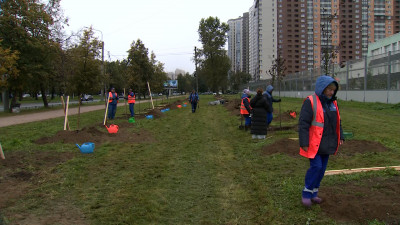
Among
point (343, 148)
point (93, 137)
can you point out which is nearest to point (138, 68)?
point (93, 137)

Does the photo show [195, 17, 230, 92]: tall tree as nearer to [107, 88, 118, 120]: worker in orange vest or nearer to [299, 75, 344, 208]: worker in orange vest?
[107, 88, 118, 120]: worker in orange vest

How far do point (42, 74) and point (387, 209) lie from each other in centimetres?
2729

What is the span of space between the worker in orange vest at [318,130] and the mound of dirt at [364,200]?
30cm

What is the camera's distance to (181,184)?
5383mm

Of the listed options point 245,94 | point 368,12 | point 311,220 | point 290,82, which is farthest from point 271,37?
point 311,220

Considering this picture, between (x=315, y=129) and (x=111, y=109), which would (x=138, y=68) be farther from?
(x=315, y=129)

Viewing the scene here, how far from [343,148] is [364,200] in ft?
11.7

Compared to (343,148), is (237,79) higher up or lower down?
higher up

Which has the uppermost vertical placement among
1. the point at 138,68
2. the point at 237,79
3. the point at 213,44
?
the point at 213,44

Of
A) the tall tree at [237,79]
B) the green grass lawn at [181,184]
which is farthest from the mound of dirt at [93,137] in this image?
the tall tree at [237,79]

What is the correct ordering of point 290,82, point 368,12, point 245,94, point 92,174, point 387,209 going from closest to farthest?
point 387,209, point 92,174, point 245,94, point 290,82, point 368,12

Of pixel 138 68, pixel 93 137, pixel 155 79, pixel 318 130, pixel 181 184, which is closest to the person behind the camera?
pixel 318 130

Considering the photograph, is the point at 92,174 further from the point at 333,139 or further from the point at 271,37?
the point at 271,37

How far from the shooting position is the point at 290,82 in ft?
153
